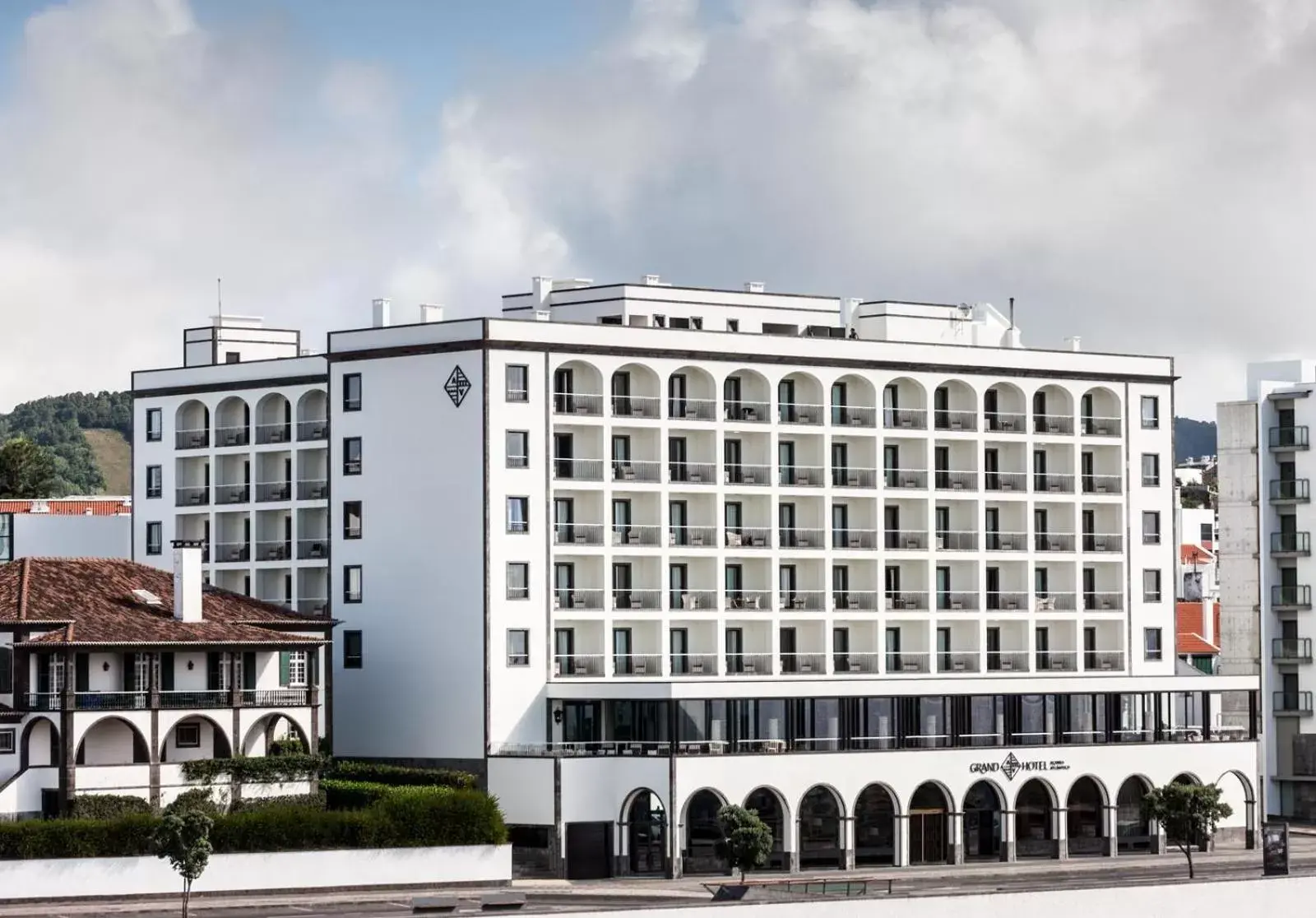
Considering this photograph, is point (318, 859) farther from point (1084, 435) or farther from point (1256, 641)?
point (1256, 641)

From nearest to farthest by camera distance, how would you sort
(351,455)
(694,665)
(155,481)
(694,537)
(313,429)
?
1. (351,455)
2. (694,665)
3. (694,537)
4. (313,429)
5. (155,481)

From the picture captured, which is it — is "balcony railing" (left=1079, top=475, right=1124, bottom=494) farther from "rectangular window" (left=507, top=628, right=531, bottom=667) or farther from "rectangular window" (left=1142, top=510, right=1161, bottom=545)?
"rectangular window" (left=507, top=628, right=531, bottom=667)

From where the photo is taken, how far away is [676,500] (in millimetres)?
103500

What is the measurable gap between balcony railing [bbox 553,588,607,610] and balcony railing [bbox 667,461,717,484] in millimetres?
6466

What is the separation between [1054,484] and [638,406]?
22.4m

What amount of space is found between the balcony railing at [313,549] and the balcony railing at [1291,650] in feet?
174

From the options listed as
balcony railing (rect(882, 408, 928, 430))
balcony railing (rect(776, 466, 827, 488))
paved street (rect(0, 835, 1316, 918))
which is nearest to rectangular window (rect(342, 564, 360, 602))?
paved street (rect(0, 835, 1316, 918))

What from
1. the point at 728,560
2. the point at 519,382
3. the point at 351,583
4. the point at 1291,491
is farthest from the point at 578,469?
the point at 1291,491

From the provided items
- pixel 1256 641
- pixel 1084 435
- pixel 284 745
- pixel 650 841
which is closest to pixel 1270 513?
pixel 1256 641

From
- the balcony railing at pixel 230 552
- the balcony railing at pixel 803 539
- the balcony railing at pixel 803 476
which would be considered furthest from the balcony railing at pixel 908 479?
the balcony railing at pixel 230 552

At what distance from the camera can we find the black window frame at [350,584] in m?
101

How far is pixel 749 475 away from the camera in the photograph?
104562 mm

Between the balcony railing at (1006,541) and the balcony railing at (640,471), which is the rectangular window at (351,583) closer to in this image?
the balcony railing at (640,471)

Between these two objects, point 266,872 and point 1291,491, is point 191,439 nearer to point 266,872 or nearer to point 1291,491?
point 266,872
